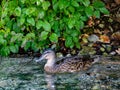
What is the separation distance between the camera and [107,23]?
10555 mm

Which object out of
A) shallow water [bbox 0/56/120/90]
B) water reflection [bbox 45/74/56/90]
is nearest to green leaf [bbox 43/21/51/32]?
shallow water [bbox 0/56/120/90]

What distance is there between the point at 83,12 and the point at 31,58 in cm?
127

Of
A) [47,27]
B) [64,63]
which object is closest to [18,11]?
[47,27]

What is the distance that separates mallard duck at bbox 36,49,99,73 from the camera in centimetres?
877

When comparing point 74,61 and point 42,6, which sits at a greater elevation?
point 42,6

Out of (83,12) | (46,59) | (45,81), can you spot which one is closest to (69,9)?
(83,12)

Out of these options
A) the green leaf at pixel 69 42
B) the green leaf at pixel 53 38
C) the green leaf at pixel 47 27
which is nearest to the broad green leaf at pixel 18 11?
the green leaf at pixel 47 27

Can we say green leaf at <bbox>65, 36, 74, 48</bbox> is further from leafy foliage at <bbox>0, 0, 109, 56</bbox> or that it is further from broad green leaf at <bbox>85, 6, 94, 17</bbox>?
broad green leaf at <bbox>85, 6, 94, 17</bbox>

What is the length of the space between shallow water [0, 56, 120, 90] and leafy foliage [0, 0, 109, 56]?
15.6 inches

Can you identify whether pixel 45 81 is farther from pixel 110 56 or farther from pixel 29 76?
pixel 110 56

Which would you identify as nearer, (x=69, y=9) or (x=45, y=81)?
(x=45, y=81)

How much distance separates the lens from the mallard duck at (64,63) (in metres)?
8.77

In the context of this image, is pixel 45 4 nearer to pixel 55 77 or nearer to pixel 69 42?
pixel 69 42

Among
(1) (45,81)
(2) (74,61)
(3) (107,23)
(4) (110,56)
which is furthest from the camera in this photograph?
(3) (107,23)
